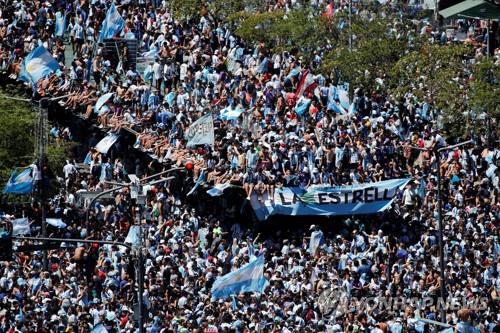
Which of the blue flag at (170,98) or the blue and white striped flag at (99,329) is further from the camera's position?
the blue flag at (170,98)

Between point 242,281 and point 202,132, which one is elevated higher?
point 202,132

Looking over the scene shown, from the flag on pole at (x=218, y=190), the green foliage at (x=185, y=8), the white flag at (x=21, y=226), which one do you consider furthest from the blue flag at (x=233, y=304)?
the green foliage at (x=185, y=8)

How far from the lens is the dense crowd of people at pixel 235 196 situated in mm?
43219

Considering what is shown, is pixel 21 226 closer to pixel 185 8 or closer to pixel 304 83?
pixel 304 83

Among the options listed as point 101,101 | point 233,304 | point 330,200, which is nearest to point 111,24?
point 101,101

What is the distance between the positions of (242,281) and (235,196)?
13.5 m

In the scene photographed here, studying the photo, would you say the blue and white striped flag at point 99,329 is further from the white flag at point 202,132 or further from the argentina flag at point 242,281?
the white flag at point 202,132

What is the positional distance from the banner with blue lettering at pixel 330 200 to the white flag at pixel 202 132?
239 cm

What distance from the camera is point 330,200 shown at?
52.3 metres

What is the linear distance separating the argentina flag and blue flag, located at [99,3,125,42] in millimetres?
23670

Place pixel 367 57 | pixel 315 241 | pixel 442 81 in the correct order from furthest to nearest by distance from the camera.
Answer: pixel 367 57
pixel 442 81
pixel 315 241

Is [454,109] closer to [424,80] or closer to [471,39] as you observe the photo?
[424,80]

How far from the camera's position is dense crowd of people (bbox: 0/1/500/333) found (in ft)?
142

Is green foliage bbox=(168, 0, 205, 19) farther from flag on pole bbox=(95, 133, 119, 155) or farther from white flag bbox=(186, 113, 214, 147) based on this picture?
white flag bbox=(186, 113, 214, 147)
